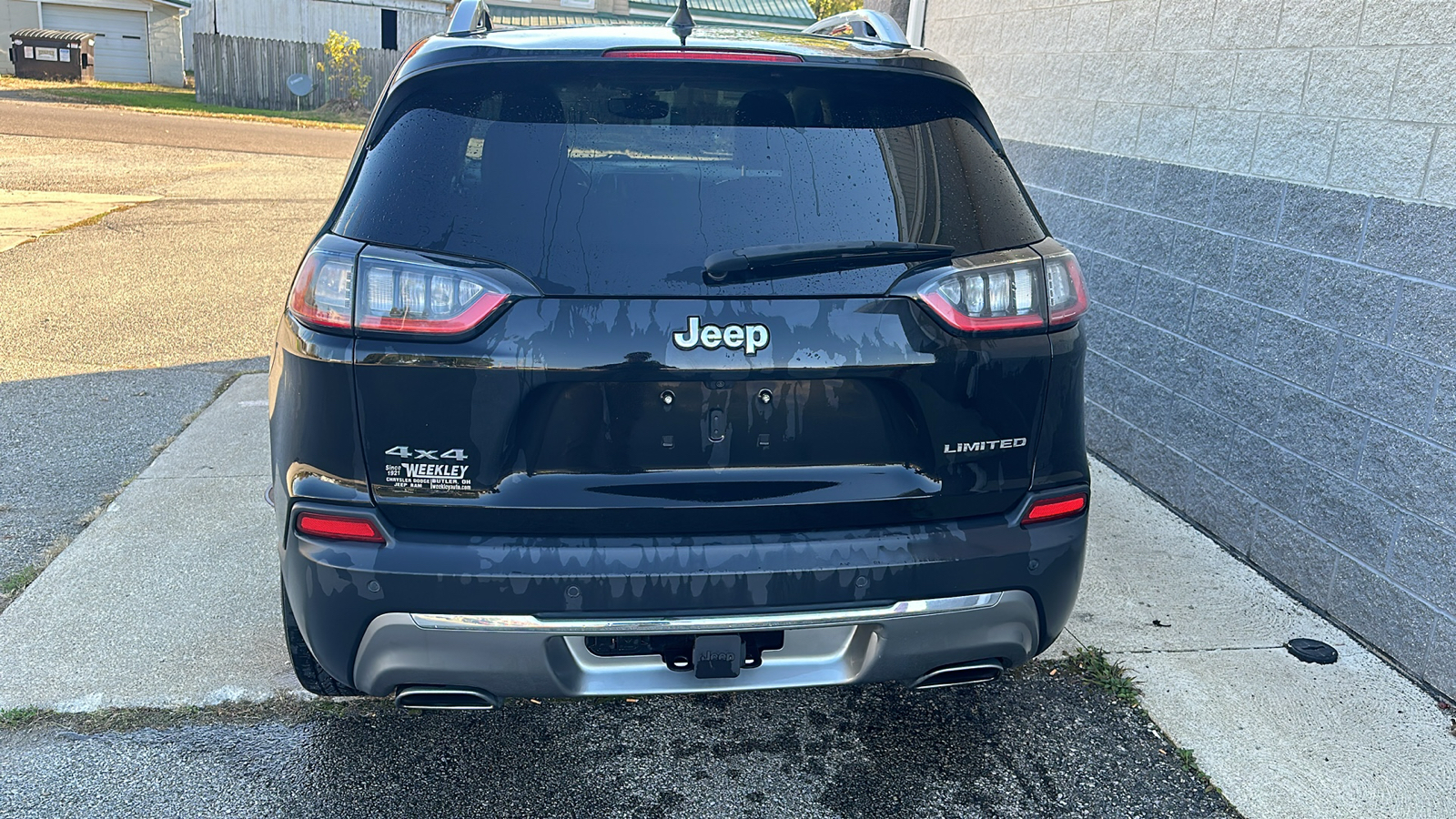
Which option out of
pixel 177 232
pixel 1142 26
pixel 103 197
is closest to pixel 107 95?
pixel 103 197

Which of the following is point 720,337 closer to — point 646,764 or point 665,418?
point 665,418

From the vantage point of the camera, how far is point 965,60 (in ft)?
22.6

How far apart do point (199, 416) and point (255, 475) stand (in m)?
0.99

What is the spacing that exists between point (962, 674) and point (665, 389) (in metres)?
1.02

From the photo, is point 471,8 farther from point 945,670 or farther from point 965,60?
point 965,60

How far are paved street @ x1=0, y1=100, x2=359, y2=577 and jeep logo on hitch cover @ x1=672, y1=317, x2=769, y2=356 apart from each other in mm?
2956

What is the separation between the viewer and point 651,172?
7.82 feet

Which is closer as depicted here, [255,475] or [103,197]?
[255,475]

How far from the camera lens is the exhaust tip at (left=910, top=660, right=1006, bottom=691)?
2.57 meters

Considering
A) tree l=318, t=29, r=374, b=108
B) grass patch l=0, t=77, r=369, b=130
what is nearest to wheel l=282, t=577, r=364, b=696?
grass patch l=0, t=77, r=369, b=130

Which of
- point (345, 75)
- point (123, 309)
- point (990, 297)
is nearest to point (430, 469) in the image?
point (990, 297)

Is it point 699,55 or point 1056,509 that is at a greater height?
point 699,55

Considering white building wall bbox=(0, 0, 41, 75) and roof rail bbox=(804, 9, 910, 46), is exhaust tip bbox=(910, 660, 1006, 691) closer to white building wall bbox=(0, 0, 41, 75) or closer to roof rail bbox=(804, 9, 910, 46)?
roof rail bbox=(804, 9, 910, 46)

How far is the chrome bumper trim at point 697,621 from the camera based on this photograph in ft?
7.51
